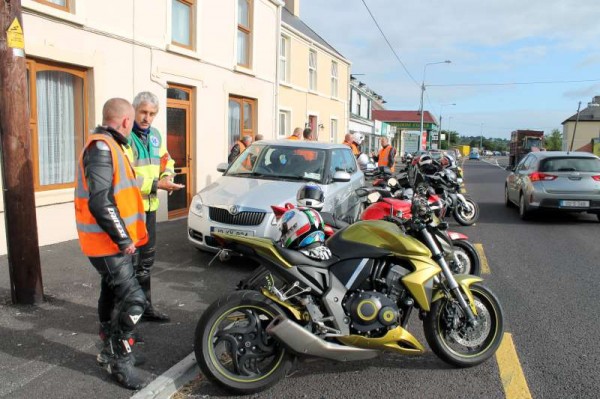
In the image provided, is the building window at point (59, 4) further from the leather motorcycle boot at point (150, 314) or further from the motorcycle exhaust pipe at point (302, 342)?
the motorcycle exhaust pipe at point (302, 342)

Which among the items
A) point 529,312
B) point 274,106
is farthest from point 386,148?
point 529,312

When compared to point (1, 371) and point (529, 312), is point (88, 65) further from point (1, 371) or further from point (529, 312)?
point (529, 312)

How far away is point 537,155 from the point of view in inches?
457

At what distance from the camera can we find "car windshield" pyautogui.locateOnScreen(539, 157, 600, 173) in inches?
421

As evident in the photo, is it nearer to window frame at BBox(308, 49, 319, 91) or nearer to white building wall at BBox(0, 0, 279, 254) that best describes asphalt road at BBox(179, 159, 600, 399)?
white building wall at BBox(0, 0, 279, 254)

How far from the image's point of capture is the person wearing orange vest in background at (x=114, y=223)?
10.5 ft

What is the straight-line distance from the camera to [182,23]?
1086 centimetres

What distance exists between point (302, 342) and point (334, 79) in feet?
70.1

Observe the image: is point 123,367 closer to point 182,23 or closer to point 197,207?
point 197,207

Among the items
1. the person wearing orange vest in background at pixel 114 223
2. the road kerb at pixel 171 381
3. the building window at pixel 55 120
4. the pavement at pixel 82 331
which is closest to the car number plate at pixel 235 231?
the pavement at pixel 82 331

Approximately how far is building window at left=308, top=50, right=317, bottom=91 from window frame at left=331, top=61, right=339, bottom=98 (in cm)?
269

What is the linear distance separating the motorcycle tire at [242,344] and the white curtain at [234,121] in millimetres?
10287

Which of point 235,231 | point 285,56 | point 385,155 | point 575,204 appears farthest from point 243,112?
point 575,204

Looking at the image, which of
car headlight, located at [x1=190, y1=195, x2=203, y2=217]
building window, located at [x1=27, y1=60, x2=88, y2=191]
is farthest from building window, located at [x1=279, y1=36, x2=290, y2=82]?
car headlight, located at [x1=190, y1=195, x2=203, y2=217]
